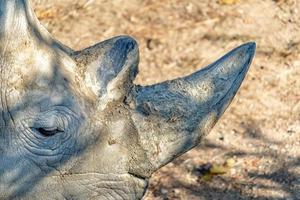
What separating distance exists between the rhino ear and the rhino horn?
0.09 meters

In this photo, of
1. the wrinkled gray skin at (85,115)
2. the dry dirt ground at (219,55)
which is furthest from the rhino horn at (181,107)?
the dry dirt ground at (219,55)

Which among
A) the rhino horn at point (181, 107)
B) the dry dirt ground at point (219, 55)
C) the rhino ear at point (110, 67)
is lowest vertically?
the dry dirt ground at point (219, 55)

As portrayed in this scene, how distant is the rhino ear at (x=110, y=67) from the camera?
340 cm

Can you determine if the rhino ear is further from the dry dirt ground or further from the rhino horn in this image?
the dry dirt ground

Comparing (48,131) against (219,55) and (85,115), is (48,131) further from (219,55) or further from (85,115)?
(219,55)

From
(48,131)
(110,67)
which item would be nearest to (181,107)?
(110,67)

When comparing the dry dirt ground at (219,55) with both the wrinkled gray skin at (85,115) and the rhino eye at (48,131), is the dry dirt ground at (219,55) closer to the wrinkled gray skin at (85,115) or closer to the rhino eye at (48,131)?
the wrinkled gray skin at (85,115)

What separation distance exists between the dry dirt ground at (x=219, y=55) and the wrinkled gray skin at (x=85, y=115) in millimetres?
2076

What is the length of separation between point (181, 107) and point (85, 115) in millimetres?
419

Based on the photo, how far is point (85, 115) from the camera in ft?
11.1

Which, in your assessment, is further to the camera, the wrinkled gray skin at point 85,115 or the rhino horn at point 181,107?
the rhino horn at point 181,107

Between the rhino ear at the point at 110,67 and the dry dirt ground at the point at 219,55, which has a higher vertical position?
the rhino ear at the point at 110,67

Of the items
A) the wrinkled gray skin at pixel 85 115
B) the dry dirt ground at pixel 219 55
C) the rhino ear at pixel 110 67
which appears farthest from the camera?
the dry dirt ground at pixel 219 55

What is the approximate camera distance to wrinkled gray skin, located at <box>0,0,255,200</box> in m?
3.24
